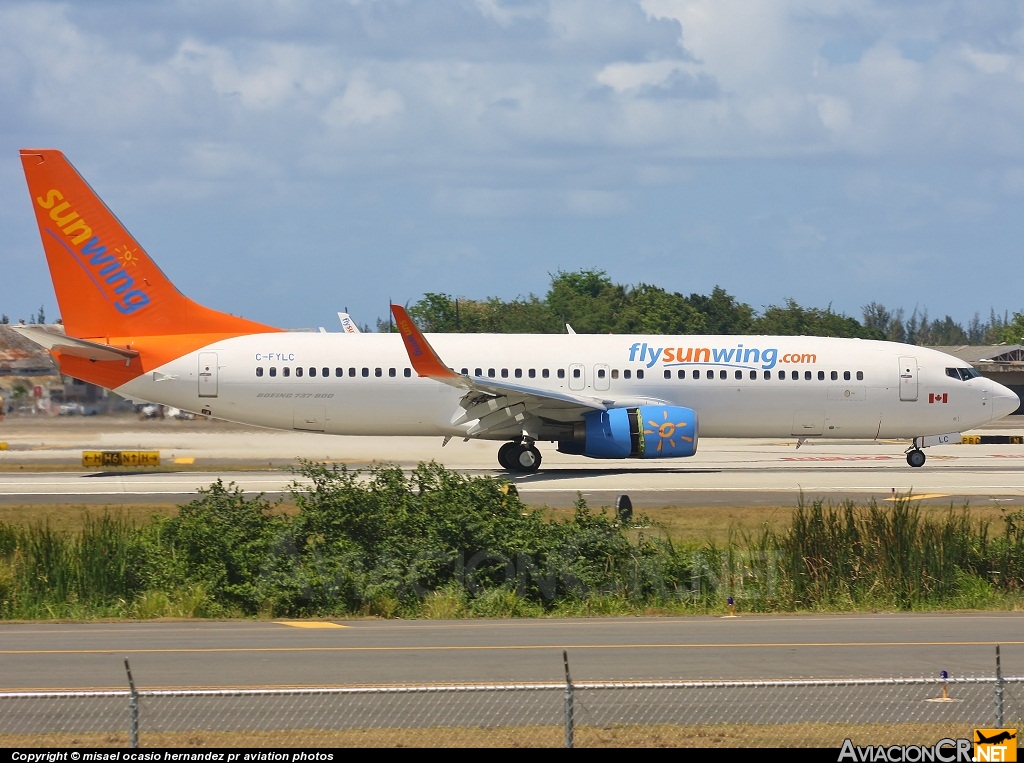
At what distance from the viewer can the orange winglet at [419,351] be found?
33.4 meters

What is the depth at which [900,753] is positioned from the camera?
367 inches

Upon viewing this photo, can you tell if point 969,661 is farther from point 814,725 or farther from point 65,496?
point 65,496

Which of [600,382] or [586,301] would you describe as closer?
[600,382]

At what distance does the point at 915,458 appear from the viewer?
40.0 m

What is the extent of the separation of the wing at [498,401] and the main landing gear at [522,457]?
345 millimetres

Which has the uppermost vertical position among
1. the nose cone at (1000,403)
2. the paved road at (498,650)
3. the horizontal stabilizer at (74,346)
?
the horizontal stabilizer at (74,346)

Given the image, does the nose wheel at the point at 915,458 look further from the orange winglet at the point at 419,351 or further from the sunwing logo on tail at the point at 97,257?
the sunwing logo on tail at the point at 97,257

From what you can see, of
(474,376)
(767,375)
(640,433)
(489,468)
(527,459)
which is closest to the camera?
(640,433)

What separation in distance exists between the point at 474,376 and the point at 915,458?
1442 centimetres

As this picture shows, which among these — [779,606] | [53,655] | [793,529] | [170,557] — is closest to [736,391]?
[793,529]

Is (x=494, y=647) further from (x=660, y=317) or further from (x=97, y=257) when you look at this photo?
(x=660, y=317)

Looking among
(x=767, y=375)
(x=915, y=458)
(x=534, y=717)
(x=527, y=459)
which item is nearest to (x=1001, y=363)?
(x=915, y=458)

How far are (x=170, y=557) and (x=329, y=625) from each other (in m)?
4.42

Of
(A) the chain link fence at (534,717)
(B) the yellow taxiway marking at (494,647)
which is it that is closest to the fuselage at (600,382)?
(B) the yellow taxiway marking at (494,647)
